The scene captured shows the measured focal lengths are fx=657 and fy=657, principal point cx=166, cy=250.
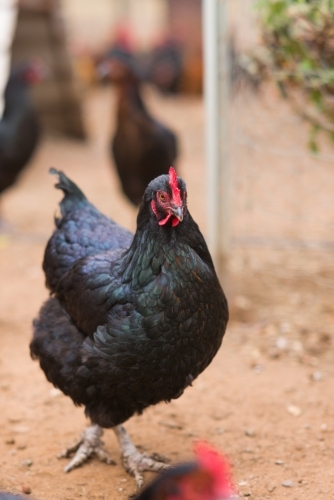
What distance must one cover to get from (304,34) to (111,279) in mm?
2108

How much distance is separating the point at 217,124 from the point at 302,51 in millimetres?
705

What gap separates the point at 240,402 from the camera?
344 cm

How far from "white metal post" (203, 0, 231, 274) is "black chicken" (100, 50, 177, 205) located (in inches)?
53.6

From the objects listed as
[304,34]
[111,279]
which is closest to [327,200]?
[304,34]

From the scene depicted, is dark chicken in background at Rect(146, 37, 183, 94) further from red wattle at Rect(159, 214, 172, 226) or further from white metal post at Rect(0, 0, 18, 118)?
red wattle at Rect(159, 214, 172, 226)

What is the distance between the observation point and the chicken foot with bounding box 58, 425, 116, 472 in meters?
2.96

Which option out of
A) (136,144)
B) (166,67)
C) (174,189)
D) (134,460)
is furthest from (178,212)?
(166,67)

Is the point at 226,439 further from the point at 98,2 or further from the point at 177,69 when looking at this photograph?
the point at 98,2

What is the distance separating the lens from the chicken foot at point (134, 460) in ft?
9.48

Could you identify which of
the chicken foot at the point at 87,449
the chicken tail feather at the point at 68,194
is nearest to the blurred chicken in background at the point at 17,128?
the chicken tail feather at the point at 68,194

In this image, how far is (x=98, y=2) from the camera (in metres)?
19.0

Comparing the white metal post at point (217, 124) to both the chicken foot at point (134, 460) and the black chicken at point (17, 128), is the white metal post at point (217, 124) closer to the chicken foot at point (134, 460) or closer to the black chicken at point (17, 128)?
the chicken foot at point (134, 460)

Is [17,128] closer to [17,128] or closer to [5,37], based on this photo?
[17,128]

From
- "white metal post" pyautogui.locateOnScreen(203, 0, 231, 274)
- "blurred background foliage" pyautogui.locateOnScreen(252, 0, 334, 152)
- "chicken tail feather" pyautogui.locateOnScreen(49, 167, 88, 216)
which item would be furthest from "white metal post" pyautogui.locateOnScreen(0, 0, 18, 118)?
"chicken tail feather" pyautogui.locateOnScreen(49, 167, 88, 216)
